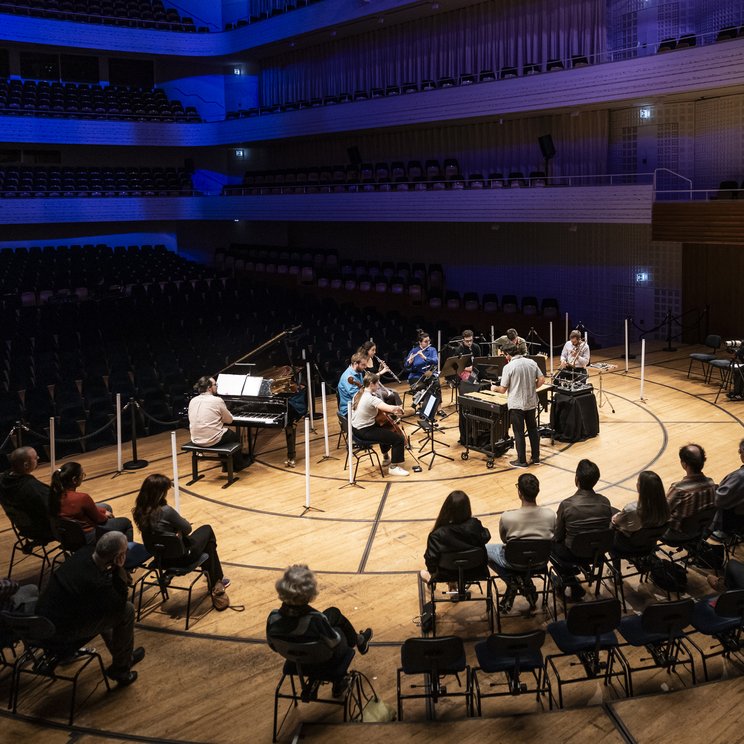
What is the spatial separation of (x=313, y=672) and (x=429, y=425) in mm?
5917

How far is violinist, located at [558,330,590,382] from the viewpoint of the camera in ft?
39.6

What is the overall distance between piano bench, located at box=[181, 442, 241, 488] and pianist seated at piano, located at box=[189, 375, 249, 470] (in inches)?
2.4

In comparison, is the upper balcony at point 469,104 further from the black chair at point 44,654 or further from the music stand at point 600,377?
the black chair at point 44,654

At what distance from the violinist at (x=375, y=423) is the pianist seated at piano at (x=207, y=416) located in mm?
1576

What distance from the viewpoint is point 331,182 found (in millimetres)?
25750

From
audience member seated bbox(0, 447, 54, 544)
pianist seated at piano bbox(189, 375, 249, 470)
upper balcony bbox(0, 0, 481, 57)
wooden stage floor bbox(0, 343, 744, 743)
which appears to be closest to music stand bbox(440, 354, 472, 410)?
wooden stage floor bbox(0, 343, 744, 743)

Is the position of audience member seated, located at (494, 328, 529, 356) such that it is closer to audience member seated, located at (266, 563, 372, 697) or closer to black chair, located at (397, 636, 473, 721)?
black chair, located at (397, 636, 473, 721)

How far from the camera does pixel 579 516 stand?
6.60 metres

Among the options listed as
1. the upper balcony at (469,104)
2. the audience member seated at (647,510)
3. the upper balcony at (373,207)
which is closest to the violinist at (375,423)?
the audience member seated at (647,510)

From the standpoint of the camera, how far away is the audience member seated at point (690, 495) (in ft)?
22.5

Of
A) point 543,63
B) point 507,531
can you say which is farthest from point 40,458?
point 543,63

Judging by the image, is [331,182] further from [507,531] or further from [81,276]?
[507,531]

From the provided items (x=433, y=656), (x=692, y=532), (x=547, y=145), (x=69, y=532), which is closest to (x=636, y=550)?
(x=692, y=532)

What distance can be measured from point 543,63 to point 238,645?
17.2m
